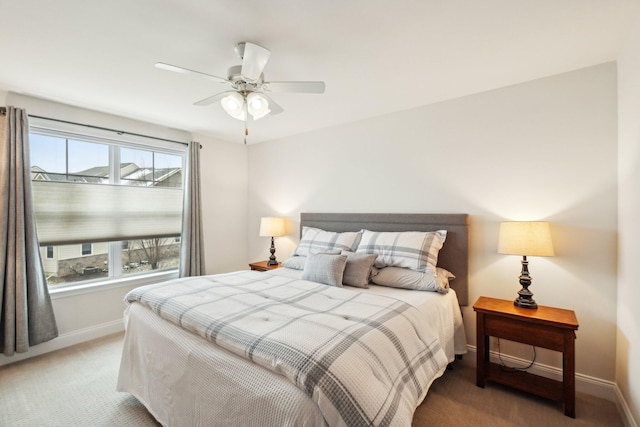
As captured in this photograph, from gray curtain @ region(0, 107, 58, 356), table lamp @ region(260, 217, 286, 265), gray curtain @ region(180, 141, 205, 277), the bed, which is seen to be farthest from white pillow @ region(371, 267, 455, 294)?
gray curtain @ region(0, 107, 58, 356)

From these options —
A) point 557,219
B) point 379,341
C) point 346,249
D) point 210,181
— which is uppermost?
point 210,181

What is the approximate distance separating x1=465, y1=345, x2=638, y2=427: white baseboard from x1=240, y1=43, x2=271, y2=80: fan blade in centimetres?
297

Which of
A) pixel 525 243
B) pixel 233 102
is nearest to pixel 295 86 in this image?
pixel 233 102

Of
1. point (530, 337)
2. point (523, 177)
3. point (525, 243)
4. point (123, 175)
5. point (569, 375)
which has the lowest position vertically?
point (569, 375)

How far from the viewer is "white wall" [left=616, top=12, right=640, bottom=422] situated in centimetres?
→ 169

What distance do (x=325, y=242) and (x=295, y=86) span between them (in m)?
1.72

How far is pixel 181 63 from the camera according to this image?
2123mm

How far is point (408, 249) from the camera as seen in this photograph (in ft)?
8.45

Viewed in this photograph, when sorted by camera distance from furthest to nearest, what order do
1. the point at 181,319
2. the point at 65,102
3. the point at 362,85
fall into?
the point at 65,102 → the point at 362,85 → the point at 181,319

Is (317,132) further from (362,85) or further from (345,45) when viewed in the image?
(345,45)

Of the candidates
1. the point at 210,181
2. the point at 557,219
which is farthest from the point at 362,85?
the point at 210,181

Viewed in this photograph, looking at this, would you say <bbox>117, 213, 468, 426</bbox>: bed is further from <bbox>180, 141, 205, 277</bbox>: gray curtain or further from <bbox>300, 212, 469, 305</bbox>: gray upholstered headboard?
<bbox>180, 141, 205, 277</bbox>: gray curtain

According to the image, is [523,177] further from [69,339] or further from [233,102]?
[69,339]

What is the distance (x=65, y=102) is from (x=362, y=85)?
117 inches
